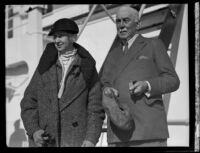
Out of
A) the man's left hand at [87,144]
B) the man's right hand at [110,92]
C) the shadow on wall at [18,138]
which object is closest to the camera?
the man's left hand at [87,144]

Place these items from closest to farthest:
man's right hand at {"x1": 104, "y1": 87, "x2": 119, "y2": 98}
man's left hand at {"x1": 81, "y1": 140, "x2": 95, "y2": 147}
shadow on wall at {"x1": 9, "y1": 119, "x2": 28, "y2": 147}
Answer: man's left hand at {"x1": 81, "y1": 140, "x2": 95, "y2": 147} → man's right hand at {"x1": 104, "y1": 87, "x2": 119, "y2": 98} → shadow on wall at {"x1": 9, "y1": 119, "x2": 28, "y2": 147}

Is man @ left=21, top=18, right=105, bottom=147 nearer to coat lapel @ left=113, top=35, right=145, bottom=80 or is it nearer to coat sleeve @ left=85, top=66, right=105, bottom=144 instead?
coat sleeve @ left=85, top=66, right=105, bottom=144

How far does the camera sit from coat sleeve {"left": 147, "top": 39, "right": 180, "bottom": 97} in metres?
2.48

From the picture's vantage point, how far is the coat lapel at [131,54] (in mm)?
2553

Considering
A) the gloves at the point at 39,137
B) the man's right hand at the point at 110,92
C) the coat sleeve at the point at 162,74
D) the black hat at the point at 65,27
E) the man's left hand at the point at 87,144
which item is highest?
the black hat at the point at 65,27

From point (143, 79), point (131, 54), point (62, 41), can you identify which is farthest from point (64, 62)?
point (143, 79)

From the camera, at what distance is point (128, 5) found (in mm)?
2781

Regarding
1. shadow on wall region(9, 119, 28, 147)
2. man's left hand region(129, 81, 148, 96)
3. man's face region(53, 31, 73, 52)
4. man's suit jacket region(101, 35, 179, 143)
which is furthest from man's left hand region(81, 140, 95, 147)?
man's face region(53, 31, 73, 52)

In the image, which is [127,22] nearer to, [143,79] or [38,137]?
Result: [143,79]

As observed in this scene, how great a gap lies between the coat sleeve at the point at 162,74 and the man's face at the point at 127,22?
0.20 metres

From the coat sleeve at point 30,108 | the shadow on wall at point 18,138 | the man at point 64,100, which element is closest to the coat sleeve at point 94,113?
the man at point 64,100

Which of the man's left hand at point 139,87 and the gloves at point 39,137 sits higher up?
the man's left hand at point 139,87

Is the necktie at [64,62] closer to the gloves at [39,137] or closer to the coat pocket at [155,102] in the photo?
the gloves at [39,137]
